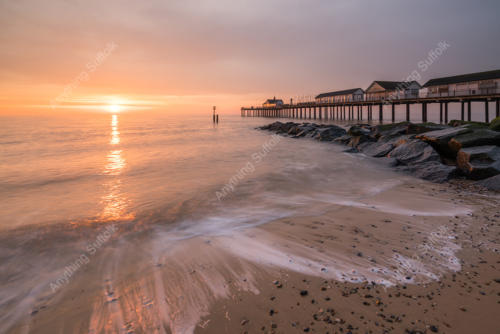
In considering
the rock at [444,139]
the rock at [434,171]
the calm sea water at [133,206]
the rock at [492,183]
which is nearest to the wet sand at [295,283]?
the calm sea water at [133,206]

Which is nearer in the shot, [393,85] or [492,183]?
[492,183]

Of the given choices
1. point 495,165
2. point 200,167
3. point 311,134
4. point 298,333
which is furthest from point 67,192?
point 311,134

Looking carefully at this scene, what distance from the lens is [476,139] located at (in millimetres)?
9672

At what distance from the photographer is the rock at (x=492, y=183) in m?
7.41

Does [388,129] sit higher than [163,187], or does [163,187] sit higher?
[388,129]

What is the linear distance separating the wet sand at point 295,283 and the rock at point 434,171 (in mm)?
3889

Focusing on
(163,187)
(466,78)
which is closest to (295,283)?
(163,187)

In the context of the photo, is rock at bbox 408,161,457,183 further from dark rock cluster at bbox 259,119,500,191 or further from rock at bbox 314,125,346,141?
rock at bbox 314,125,346,141

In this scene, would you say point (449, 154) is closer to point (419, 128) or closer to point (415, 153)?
point (415, 153)

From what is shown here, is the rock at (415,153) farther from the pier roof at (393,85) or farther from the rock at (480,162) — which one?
the pier roof at (393,85)

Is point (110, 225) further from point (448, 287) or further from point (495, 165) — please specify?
point (495, 165)

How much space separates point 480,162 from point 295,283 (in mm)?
8496

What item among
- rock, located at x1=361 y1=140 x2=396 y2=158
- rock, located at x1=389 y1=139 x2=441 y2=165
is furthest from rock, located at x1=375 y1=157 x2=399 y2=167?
rock, located at x1=361 y1=140 x2=396 y2=158

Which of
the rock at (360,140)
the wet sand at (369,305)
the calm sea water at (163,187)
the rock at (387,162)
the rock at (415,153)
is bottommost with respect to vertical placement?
the wet sand at (369,305)
